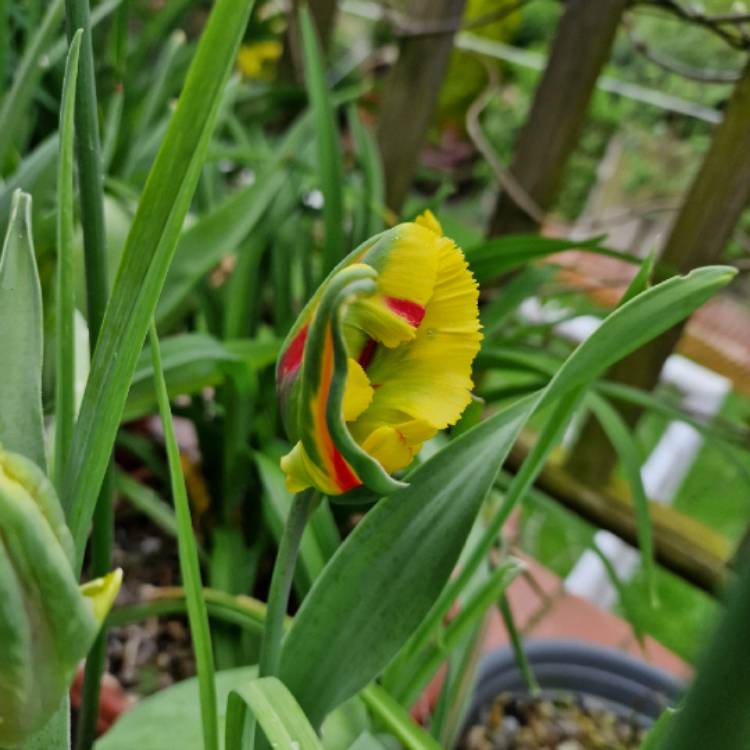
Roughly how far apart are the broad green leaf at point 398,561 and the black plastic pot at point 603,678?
384 millimetres

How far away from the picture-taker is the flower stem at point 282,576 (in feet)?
0.77

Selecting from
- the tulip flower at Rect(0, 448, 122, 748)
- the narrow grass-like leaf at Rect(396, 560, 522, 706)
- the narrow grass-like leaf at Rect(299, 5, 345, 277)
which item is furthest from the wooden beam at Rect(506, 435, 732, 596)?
the tulip flower at Rect(0, 448, 122, 748)

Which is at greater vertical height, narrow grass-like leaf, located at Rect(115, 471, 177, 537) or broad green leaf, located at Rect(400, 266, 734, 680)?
broad green leaf, located at Rect(400, 266, 734, 680)

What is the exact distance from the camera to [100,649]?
337 millimetres

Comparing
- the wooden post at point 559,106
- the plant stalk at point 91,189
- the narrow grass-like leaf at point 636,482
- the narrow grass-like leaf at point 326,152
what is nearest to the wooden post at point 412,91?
the wooden post at point 559,106

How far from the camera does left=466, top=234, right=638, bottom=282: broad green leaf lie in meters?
0.54

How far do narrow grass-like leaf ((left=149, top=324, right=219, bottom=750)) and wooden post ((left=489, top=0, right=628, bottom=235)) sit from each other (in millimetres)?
655

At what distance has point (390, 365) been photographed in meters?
0.21

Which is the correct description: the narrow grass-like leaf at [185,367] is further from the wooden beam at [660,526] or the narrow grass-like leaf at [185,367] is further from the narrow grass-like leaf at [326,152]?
the wooden beam at [660,526]

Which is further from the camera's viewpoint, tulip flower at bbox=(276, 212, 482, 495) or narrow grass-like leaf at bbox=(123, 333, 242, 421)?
narrow grass-like leaf at bbox=(123, 333, 242, 421)

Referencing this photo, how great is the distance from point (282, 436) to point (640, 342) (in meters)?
0.40

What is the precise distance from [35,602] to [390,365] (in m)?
0.10

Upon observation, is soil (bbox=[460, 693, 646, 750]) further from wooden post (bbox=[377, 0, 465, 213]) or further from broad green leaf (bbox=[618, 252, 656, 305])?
wooden post (bbox=[377, 0, 465, 213])

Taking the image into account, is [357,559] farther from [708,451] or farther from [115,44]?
[708,451]
